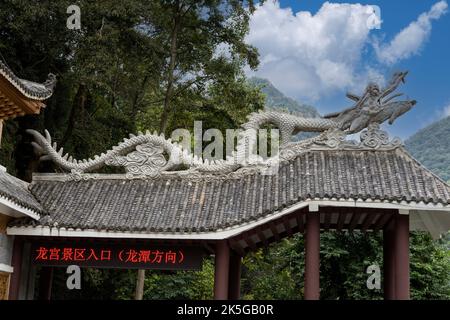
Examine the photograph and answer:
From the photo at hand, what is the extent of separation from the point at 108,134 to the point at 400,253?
8.64 m

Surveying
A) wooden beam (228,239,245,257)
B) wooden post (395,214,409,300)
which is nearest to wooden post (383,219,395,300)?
wooden post (395,214,409,300)

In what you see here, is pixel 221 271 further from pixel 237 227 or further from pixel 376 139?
pixel 376 139

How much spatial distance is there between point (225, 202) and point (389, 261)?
2.97 meters

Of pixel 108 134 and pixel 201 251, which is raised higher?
pixel 108 134

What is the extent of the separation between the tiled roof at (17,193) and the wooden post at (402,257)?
562cm

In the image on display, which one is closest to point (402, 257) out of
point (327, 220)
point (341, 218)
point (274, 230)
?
point (341, 218)

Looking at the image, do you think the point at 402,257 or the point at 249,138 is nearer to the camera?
the point at 402,257

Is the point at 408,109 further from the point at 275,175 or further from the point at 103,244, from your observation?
the point at 103,244

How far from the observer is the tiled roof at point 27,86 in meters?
9.29

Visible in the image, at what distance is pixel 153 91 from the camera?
1989cm

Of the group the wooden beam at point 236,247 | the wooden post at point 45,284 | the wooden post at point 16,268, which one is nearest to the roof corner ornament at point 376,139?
the wooden beam at point 236,247
